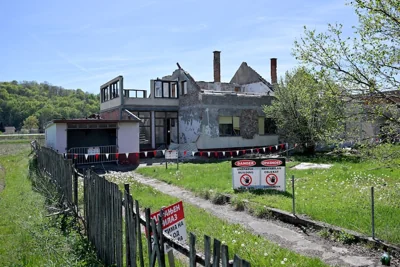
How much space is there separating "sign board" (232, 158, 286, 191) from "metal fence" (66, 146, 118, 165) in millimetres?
11960

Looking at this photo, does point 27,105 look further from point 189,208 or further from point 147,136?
point 189,208

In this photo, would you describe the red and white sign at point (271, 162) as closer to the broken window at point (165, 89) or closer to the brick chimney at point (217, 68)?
the broken window at point (165, 89)

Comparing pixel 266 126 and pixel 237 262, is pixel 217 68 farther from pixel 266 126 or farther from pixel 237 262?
pixel 237 262

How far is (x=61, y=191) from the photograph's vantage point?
938 cm

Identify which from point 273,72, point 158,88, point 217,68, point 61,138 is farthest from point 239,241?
point 273,72

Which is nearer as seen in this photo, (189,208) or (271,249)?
(271,249)

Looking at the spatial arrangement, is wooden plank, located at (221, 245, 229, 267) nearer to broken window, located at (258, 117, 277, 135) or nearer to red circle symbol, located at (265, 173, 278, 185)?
red circle symbol, located at (265, 173, 278, 185)

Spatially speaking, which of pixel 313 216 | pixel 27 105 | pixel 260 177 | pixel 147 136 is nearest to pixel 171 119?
pixel 147 136

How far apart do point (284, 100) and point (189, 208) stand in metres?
16.4

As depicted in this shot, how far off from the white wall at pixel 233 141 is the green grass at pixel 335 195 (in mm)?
10388

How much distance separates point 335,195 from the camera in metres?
9.95

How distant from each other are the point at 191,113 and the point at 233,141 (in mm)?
4241

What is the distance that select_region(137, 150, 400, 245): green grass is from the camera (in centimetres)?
729

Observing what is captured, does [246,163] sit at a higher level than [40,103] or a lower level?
lower
